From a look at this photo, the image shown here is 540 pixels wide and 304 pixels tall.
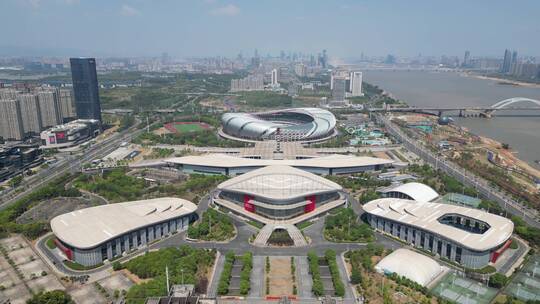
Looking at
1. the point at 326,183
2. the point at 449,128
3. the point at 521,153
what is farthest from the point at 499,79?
the point at 326,183

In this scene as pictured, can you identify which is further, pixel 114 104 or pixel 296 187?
pixel 114 104

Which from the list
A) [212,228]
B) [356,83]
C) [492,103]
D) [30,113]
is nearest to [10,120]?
[30,113]

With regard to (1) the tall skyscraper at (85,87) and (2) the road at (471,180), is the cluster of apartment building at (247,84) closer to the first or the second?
(1) the tall skyscraper at (85,87)

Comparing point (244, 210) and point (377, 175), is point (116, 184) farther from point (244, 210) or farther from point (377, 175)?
point (377, 175)

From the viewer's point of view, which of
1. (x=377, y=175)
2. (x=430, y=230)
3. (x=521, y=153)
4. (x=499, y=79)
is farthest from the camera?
(x=499, y=79)

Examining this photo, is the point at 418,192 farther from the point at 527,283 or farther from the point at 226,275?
the point at 226,275

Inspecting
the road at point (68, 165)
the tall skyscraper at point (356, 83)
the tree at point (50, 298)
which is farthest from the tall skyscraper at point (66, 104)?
the tall skyscraper at point (356, 83)
